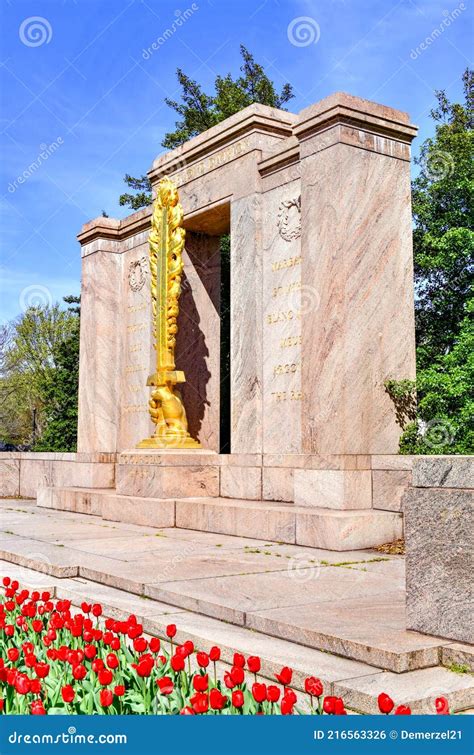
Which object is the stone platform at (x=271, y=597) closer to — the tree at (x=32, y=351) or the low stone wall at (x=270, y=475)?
the low stone wall at (x=270, y=475)

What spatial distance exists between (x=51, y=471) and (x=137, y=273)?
467 centimetres

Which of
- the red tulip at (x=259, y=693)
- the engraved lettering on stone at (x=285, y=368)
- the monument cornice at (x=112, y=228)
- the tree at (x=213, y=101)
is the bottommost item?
the red tulip at (x=259, y=693)

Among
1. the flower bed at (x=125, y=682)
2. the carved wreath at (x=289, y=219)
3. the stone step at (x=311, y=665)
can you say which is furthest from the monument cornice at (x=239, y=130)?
the flower bed at (x=125, y=682)

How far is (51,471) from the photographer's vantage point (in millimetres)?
17156

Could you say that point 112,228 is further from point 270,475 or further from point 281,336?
point 270,475

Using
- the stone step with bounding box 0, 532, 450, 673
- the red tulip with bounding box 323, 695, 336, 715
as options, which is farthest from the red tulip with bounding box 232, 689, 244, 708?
the stone step with bounding box 0, 532, 450, 673

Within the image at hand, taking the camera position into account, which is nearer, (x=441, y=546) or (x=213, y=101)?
(x=441, y=546)

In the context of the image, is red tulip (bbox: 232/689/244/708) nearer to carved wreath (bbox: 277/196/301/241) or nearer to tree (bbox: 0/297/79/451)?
carved wreath (bbox: 277/196/301/241)

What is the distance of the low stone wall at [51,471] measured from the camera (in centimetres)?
1570

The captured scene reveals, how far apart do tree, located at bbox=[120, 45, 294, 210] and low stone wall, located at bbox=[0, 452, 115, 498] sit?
14.8m

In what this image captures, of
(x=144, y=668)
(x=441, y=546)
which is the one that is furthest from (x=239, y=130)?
(x=144, y=668)

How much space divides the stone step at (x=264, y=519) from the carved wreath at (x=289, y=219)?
13.0ft

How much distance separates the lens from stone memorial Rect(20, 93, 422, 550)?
9.88m
